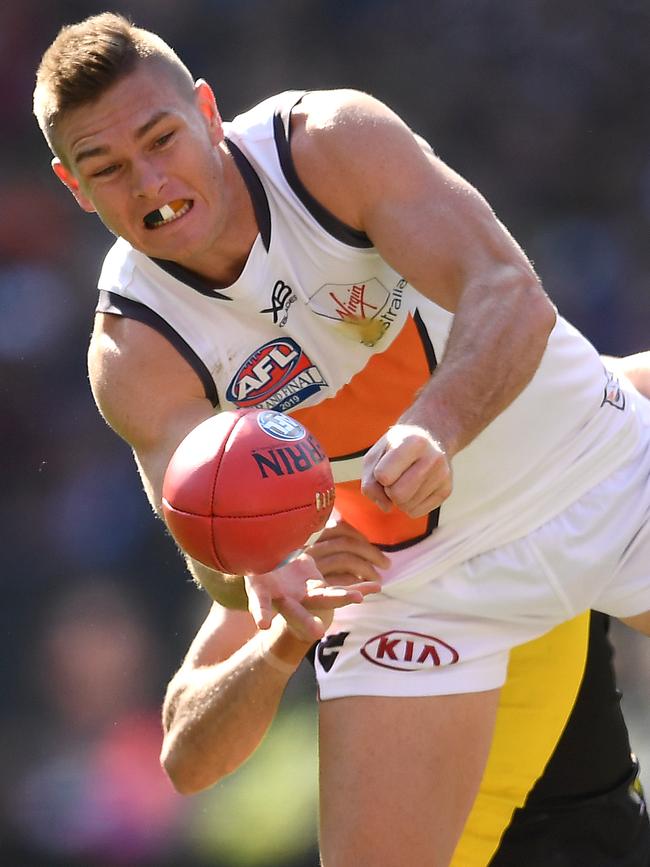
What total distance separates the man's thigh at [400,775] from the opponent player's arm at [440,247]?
935 millimetres

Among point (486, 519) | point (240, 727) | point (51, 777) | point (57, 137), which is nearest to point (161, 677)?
point (51, 777)

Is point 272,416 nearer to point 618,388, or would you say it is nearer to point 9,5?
point 618,388

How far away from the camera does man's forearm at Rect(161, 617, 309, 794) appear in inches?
133

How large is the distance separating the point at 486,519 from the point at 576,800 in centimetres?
100

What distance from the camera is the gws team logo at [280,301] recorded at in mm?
3178

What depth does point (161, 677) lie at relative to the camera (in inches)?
217

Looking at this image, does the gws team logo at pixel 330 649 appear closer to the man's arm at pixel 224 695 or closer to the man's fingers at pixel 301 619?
the man's arm at pixel 224 695

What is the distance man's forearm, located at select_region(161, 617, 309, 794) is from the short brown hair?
1.44 metres

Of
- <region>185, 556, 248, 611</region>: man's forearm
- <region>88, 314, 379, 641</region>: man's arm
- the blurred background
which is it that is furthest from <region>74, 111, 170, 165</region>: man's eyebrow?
the blurred background

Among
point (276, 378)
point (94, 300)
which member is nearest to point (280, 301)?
point (276, 378)

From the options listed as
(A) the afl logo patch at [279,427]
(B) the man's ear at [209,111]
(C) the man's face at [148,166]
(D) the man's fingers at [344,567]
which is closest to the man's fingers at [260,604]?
(A) the afl logo patch at [279,427]

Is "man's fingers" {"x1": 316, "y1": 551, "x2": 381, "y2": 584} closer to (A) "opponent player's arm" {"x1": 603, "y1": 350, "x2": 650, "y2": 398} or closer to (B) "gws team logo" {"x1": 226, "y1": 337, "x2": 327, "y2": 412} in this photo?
(B) "gws team logo" {"x1": 226, "y1": 337, "x2": 327, "y2": 412}

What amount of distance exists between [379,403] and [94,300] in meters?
3.23

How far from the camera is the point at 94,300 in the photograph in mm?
6234
